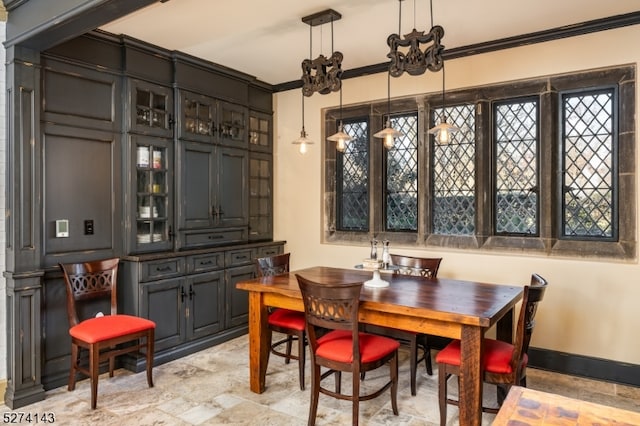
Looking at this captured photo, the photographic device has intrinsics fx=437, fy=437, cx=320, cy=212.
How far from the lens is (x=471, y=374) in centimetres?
238

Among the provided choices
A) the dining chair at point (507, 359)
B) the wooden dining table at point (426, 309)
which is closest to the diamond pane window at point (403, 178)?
the wooden dining table at point (426, 309)

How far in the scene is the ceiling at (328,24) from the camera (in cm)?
316

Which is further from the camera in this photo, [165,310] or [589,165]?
[165,310]

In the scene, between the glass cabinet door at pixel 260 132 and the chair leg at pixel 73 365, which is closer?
the chair leg at pixel 73 365

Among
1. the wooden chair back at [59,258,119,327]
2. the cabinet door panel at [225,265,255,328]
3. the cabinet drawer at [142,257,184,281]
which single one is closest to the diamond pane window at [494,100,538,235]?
the cabinet door panel at [225,265,255,328]

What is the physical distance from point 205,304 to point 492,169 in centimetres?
298

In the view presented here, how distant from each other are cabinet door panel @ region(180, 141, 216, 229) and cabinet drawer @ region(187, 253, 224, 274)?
315 millimetres

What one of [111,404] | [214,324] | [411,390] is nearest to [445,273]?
[411,390]

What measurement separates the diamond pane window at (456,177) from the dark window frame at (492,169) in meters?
0.06

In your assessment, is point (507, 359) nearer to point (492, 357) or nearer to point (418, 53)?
point (492, 357)

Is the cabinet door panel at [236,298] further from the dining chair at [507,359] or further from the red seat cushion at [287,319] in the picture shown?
the dining chair at [507,359]

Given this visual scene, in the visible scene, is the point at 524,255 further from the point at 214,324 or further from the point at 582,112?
the point at 214,324

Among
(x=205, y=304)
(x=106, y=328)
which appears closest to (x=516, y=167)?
(x=205, y=304)

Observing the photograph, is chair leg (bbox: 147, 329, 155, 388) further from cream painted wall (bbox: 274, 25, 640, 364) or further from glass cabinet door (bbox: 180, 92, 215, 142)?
cream painted wall (bbox: 274, 25, 640, 364)
